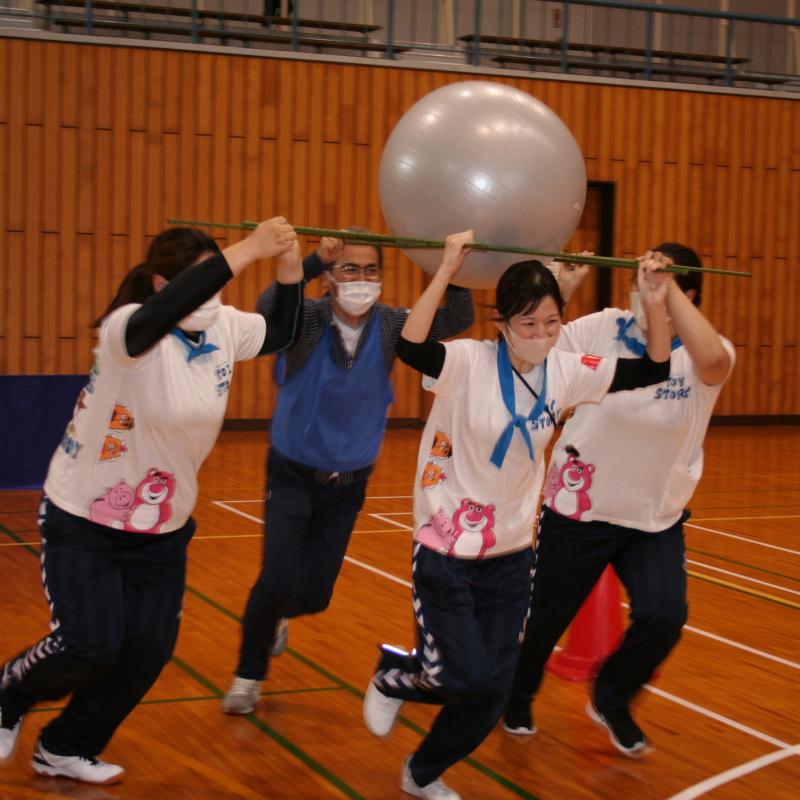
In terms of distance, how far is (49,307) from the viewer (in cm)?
1145

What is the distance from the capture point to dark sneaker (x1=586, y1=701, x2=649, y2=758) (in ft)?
11.6

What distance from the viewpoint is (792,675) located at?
4430mm

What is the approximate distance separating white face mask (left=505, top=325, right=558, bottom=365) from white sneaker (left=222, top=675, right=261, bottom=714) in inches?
60.3

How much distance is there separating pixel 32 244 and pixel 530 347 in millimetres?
9255

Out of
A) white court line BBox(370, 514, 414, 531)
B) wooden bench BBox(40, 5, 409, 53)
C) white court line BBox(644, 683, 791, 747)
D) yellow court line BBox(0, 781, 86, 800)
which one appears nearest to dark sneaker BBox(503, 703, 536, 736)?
white court line BBox(644, 683, 791, 747)

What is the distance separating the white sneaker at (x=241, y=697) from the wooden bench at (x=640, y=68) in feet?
34.0

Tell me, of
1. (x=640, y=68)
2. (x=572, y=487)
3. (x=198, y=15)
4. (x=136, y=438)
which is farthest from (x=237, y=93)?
(x=136, y=438)

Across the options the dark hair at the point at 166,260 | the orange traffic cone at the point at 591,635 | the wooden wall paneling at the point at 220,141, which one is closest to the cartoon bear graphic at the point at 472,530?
the dark hair at the point at 166,260

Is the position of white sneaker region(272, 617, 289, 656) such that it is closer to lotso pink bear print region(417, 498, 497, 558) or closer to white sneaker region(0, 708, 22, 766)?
white sneaker region(0, 708, 22, 766)

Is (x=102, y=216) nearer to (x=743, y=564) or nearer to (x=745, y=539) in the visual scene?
(x=745, y=539)

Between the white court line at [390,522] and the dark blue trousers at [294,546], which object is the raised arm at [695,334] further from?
the white court line at [390,522]

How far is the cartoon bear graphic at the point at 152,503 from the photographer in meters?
3.04

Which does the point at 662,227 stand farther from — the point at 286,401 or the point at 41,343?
the point at 286,401

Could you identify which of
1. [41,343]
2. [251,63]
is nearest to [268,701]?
[41,343]
